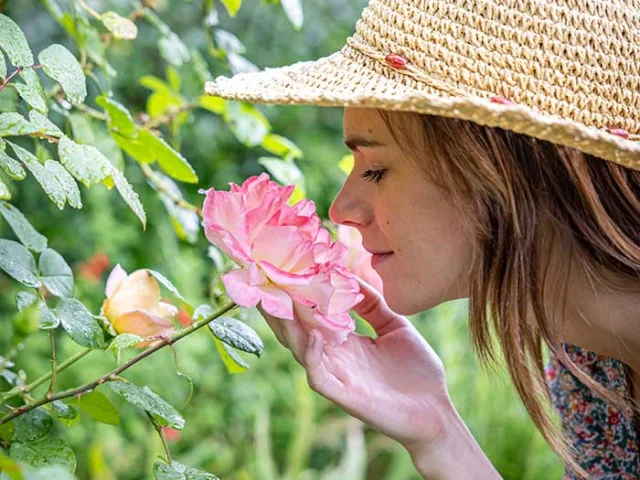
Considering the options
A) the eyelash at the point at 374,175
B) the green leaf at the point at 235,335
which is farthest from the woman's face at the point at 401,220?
the green leaf at the point at 235,335

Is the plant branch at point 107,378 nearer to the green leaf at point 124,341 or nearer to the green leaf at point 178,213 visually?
the green leaf at point 124,341

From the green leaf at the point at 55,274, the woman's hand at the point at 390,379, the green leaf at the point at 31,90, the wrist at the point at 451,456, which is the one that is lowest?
the wrist at the point at 451,456

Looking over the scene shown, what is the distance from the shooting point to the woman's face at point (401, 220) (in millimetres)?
975

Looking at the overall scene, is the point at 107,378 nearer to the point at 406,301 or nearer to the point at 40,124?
the point at 40,124

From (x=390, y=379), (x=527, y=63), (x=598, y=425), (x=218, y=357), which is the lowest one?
(x=218, y=357)

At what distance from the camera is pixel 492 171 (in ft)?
3.07

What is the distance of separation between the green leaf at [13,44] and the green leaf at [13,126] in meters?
0.05

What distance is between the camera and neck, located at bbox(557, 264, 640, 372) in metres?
1.04

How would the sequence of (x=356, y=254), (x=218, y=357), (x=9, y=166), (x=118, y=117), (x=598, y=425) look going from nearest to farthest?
1. (x=9, y=166)
2. (x=118, y=117)
3. (x=356, y=254)
4. (x=598, y=425)
5. (x=218, y=357)

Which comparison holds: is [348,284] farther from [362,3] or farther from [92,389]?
[362,3]

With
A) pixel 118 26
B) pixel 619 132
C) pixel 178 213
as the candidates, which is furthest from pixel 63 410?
pixel 619 132

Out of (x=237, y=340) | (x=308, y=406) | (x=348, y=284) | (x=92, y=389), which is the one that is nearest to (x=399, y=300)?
(x=348, y=284)

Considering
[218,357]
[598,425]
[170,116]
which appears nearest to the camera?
[170,116]

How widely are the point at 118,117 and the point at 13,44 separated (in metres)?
0.20
